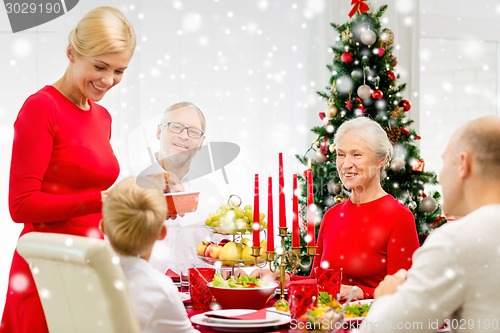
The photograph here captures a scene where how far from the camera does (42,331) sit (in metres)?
2.20

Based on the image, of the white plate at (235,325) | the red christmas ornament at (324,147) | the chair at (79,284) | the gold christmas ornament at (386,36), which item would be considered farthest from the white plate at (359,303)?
the gold christmas ornament at (386,36)

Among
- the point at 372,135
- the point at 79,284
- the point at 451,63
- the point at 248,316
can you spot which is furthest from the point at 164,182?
the point at 451,63

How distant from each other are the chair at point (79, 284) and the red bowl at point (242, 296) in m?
0.55

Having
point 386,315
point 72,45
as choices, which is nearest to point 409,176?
point 72,45

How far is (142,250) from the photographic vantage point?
6.17 ft

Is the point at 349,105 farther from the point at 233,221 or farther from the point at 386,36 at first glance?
the point at 233,221

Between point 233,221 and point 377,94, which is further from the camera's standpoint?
point 377,94

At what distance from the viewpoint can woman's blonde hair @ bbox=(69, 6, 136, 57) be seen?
227cm

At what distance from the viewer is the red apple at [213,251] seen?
2492mm

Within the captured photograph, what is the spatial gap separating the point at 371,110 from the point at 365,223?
174 cm

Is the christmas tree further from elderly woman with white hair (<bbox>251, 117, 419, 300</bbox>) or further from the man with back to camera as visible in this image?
the man with back to camera

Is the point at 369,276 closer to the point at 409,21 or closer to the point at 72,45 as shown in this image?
the point at 72,45

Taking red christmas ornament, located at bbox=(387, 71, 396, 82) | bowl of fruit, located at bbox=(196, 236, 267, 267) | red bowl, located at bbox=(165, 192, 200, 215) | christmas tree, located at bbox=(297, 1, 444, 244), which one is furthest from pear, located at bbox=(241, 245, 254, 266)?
red christmas ornament, located at bbox=(387, 71, 396, 82)

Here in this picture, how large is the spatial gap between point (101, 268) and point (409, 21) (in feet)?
14.0
